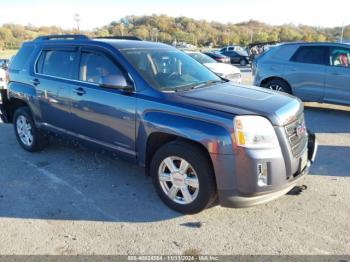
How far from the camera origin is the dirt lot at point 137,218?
126 inches

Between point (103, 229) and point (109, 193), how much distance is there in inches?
31.3

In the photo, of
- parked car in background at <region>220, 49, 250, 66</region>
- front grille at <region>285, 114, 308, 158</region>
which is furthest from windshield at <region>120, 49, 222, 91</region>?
parked car in background at <region>220, 49, 250, 66</region>

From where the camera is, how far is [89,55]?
454 cm

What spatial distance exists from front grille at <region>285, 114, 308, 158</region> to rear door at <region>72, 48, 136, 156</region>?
5.45 feet

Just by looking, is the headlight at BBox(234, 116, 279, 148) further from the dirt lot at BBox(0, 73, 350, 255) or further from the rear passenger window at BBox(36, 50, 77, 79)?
the rear passenger window at BBox(36, 50, 77, 79)

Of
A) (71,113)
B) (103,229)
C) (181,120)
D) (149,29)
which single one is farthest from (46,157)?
(149,29)

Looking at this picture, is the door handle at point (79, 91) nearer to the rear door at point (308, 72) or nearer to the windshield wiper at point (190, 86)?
the windshield wiper at point (190, 86)

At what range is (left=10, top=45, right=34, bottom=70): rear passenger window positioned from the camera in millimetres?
5578

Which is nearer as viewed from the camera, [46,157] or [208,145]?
[208,145]

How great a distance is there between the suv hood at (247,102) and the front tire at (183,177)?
0.49 m

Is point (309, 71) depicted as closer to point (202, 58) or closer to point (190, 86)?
point (202, 58)

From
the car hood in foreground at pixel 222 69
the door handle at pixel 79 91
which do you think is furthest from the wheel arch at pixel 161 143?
the car hood in foreground at pixel 222 69

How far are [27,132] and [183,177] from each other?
10.9 feet

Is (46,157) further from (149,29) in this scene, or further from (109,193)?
(149,29)
